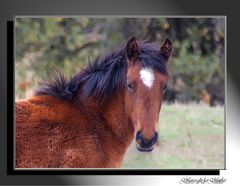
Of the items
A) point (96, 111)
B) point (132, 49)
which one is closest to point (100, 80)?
point (96, 111)

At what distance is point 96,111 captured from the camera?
4.91m

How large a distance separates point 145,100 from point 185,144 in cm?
82

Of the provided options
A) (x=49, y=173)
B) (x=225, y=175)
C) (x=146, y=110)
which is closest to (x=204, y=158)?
(x=225, y=175)

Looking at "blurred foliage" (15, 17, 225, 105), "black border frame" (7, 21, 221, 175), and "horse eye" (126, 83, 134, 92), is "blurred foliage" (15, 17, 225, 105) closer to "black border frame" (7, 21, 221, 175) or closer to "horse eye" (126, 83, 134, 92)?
"black border frame" (7, 21, 221, 175)

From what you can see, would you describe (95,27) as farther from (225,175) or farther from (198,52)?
(225,175)

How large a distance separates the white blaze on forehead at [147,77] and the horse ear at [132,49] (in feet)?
0.75

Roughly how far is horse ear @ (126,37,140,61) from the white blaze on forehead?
8.9 inches

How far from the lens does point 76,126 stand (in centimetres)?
485

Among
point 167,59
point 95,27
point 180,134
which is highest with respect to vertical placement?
point 95,27

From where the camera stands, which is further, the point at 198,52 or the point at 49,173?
the point at 198,52

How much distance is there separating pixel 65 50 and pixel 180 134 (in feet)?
4.33
